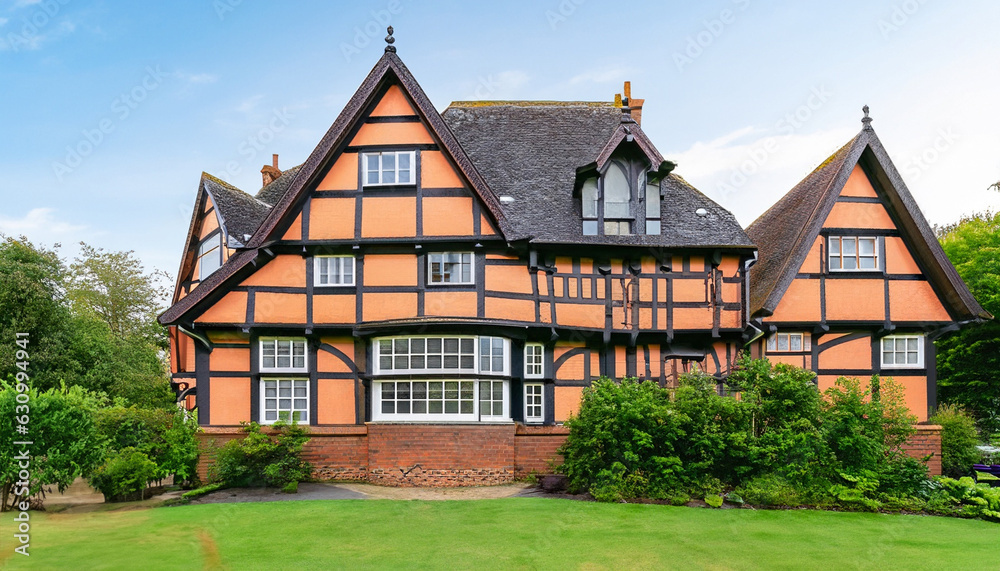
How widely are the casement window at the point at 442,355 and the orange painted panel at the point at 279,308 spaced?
6.91 feet

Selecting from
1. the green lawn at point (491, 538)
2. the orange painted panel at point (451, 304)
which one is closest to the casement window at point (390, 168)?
the orange painted panel at point (451, 304)

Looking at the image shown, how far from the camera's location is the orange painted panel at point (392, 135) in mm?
17891

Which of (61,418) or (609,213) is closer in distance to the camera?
(61,418)

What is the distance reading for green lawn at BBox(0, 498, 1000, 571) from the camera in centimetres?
1000

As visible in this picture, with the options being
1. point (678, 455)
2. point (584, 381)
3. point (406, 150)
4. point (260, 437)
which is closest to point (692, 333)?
point (584, 381)

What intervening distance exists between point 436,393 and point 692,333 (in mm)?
6741

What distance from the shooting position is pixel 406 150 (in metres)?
17.9

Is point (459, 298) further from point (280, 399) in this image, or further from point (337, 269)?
point (280, 399)

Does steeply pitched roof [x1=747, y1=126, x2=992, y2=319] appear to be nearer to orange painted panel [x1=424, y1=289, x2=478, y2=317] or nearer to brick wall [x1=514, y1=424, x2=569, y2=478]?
brick wall [x1=514, y1=424, x2=569, y2=478]

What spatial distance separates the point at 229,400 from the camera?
58.5 ft

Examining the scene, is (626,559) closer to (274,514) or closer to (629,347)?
(274,514)

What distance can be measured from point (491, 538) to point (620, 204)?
10.2m

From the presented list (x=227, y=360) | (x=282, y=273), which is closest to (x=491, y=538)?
(x=282, y=273)

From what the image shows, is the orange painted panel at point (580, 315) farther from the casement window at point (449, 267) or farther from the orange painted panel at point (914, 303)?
the orange painted panel at point (914, 303)
